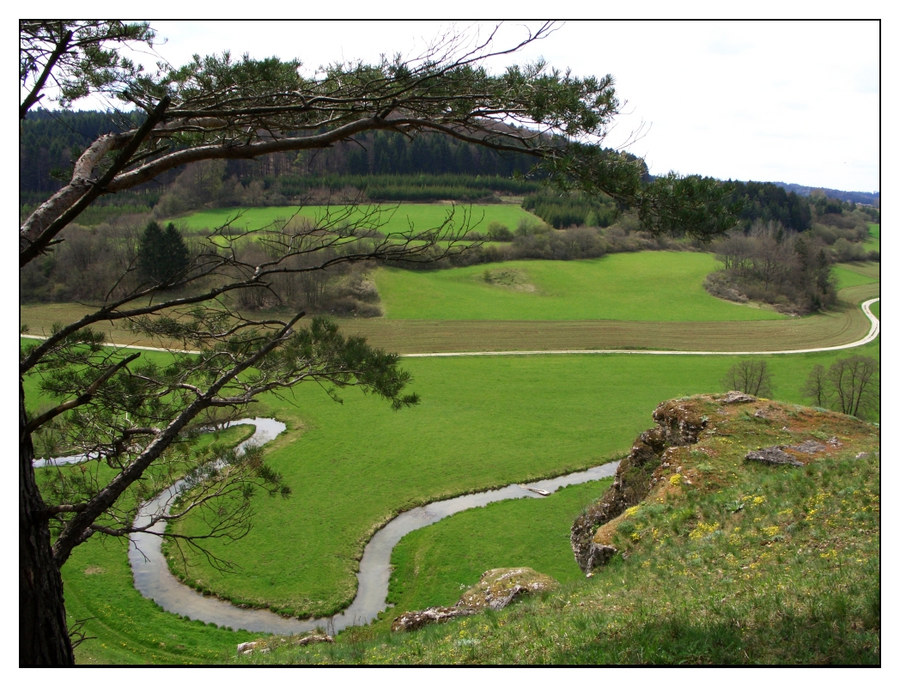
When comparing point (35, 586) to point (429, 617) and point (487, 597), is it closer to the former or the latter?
point (429, 617)

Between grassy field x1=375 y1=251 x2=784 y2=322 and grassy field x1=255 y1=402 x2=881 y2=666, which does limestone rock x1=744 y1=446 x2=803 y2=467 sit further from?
grassy field x1=375 y1=251 x2=784 y2=322

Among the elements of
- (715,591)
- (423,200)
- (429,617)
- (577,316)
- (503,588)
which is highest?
(423,200)

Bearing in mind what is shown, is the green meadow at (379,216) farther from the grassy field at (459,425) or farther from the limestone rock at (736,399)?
the limestone rock at (736,399)

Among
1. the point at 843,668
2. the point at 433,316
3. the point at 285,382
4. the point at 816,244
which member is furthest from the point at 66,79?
the point at 816,244

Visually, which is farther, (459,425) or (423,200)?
(459,425)

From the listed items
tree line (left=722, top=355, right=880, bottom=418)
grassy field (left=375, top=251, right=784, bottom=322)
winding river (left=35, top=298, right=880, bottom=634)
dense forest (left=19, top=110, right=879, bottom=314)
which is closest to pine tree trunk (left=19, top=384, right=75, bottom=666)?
dense forest (left=19, top=110, right=879, bottom=314)

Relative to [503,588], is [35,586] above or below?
above

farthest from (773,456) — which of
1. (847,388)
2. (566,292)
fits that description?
(566,292)
